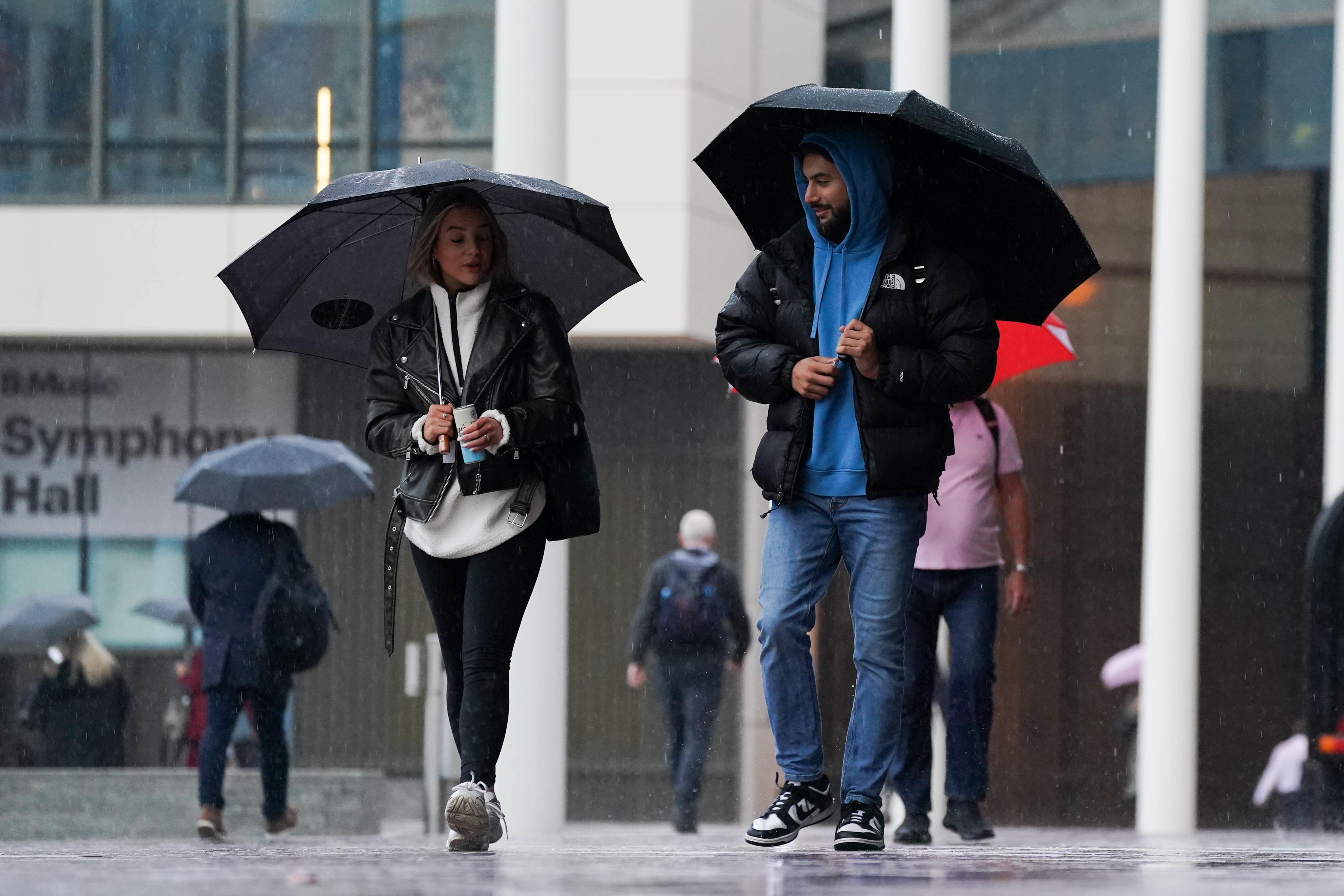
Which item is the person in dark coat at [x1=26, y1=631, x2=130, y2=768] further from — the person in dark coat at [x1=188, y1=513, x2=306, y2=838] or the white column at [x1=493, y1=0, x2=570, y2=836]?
the white column at [x1=493, y1=0, x2=570, y2=836]

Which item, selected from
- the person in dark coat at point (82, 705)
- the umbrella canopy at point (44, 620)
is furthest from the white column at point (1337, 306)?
the umbrella canopy at point (44, 620)

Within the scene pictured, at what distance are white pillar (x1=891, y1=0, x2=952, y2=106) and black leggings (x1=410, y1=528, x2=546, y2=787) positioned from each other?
7855 millimetres

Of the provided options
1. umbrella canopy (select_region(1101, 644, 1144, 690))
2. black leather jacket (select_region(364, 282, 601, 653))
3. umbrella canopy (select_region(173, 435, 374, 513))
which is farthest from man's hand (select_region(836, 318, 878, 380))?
umbrella canopy (select_region(1101, 644, 1144, 690))

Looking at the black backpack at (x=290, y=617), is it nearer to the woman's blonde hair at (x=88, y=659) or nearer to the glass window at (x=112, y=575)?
the woman's blonde hair at (x=88, y=659)

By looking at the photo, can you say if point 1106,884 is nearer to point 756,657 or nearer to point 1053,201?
point 1053,201

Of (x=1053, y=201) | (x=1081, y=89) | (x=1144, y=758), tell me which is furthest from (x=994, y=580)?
(x=1081, y=89)

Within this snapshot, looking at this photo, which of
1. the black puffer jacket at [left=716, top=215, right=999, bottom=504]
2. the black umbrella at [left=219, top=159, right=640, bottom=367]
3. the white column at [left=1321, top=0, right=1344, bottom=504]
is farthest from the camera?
the white column at [left=1321, top=0, right=1344, bottom=504]

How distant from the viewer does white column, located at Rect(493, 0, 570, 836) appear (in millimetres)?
10648

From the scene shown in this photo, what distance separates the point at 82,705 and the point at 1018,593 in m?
9.42

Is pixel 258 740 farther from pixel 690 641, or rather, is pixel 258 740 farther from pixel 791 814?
pixel 791 814

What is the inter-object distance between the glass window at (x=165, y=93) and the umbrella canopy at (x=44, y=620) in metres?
4.19

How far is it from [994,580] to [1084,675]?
1052cm

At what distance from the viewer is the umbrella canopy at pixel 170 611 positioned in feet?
60.9

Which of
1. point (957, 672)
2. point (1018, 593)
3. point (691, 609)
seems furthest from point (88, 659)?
point (957, 672)
